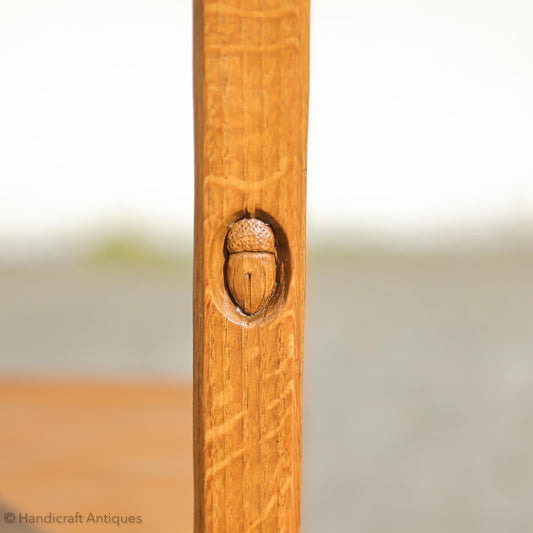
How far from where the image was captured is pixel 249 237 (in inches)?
19.6

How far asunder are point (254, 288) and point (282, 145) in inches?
4.5

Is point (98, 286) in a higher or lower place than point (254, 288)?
lower

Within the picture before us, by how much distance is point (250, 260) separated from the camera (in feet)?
1.63

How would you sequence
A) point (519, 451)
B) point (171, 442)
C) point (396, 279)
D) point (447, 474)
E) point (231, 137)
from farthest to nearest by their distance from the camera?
point (396, 279)
point (519, 451)
point (447, 474)
point (171, 442)
point (231, 137)

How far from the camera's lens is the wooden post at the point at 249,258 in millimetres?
491

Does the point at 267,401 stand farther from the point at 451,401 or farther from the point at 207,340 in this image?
the point at 451,401

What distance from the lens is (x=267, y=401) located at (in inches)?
20.3

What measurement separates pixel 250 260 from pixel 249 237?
0.02 metres

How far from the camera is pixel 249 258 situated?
0.50m

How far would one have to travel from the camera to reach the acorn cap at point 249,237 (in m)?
0.50

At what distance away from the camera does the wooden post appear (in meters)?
0.49

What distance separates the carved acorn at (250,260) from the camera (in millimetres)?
499

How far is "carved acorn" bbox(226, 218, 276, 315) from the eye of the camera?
0.50m

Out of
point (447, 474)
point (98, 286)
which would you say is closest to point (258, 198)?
point (447, 474)
